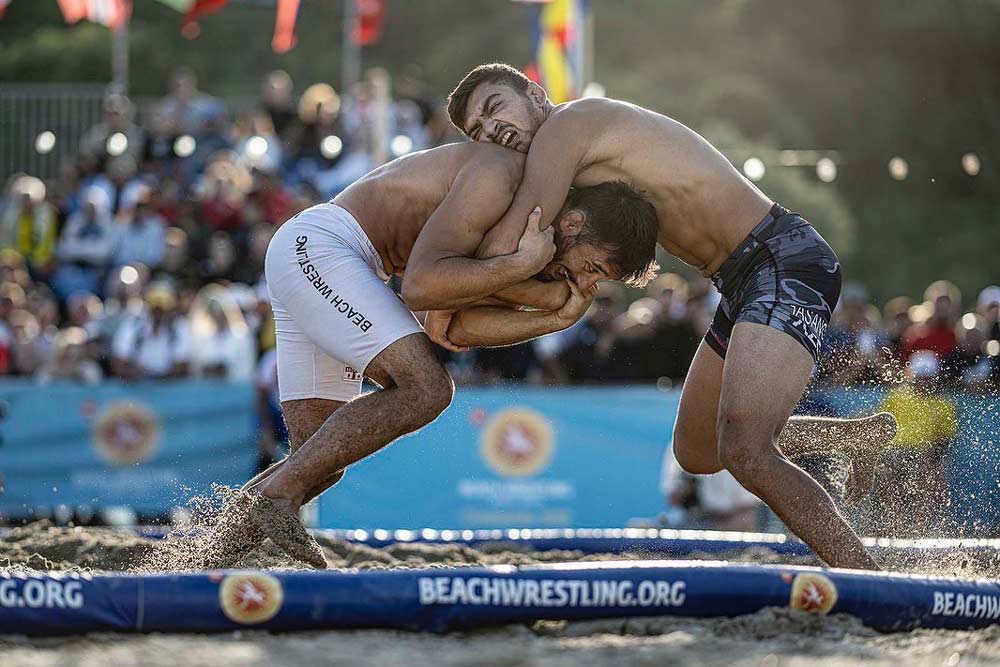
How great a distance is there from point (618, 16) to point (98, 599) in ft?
81.9

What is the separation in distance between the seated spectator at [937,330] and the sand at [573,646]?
19.8ft

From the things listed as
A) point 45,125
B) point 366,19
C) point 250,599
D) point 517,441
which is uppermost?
point 366,19

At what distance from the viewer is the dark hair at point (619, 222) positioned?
15.4 ft

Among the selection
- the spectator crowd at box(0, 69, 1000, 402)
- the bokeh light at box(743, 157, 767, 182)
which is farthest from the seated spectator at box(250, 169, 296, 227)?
the bokeh light at box(743, 157, 767, 182)

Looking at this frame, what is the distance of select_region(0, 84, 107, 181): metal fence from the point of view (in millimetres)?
15297

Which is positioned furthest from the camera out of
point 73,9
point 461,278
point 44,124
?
point 44,124

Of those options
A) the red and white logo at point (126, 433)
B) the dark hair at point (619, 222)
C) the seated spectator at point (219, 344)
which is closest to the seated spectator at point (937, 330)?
the seated spectator at point (219, 344)

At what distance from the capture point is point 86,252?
12.3 m

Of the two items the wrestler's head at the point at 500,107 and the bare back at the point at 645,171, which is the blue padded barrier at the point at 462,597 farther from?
the wrestler's head at the point at 500,107

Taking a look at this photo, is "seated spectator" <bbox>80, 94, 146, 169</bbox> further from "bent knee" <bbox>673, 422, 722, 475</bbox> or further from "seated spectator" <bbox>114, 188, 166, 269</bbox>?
"bent knee" <bbox>673, 422, 722, 475</bbox>

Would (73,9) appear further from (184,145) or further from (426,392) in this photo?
(426,392)

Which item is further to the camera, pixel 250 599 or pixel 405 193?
pixel 405 193

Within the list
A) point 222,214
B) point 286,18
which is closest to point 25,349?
point 222,214

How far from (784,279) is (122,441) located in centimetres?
596
